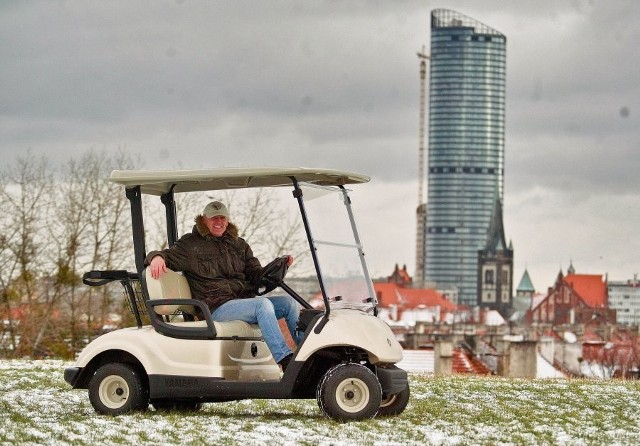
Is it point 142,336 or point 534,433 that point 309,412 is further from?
point 534,433

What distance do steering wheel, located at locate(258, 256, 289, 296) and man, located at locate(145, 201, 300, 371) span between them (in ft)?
0.26

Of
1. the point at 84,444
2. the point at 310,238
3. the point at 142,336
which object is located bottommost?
the point at 84,444

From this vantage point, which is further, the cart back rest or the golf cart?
the cart back rest

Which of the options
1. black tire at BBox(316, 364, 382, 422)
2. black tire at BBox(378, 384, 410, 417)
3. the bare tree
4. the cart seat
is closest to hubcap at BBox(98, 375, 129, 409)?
the cart seat

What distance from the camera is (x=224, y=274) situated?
9.63 meters

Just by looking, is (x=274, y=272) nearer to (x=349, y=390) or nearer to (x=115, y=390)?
(x=349, y=390)

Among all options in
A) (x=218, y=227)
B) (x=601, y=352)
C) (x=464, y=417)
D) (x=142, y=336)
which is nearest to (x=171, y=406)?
(x=142, y=336)

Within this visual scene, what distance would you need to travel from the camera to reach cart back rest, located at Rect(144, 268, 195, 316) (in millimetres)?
9422

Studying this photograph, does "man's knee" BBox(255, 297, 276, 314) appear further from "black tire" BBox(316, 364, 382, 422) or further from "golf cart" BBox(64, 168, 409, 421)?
"black tire" BBox(316, 364, 382, 422)

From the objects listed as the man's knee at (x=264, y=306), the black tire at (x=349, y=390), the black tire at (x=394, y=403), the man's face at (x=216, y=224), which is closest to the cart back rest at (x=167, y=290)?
the man's face at (x=216, y=224)

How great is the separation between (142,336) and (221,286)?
0.66 m

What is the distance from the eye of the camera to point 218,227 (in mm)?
9648

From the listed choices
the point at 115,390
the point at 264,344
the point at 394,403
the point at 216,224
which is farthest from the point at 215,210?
the point at 394,403

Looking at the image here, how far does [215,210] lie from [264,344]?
1054 millimetres
